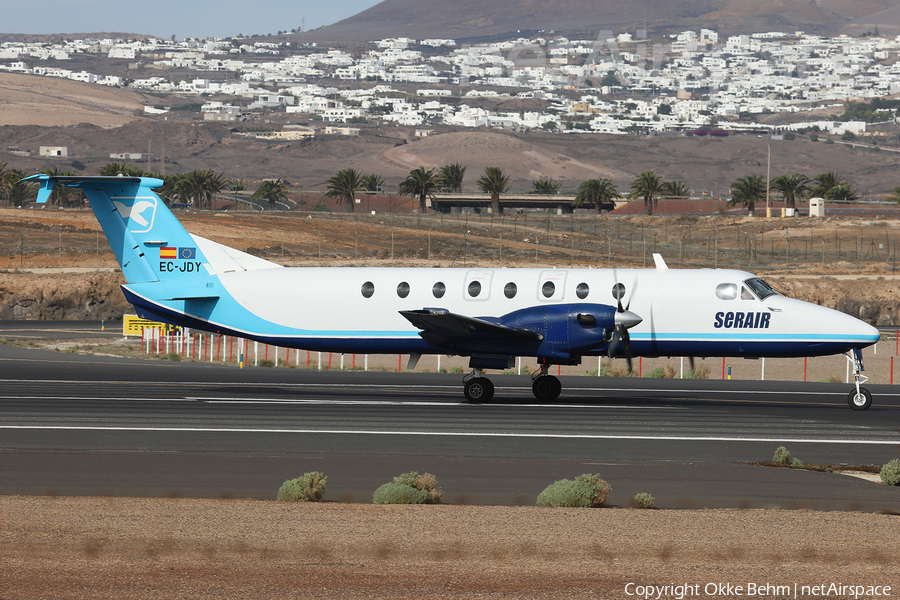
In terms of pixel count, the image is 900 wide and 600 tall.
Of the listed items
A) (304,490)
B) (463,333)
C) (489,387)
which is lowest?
(489,387)

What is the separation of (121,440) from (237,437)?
220 cm

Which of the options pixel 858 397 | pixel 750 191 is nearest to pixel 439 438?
pixel 858 397

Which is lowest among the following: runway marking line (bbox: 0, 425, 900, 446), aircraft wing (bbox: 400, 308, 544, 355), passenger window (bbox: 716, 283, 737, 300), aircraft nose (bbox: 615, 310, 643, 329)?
runway marking line (bbox: 0, 425, 900, 446)

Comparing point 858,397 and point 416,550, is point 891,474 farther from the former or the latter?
point 858,397

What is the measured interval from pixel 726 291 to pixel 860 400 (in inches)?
166

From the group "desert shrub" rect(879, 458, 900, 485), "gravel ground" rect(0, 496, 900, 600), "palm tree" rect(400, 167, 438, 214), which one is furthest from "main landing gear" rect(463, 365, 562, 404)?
"palm tree" rect(400, 167, 438, 214)

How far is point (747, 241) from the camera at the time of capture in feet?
319

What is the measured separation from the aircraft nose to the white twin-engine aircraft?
29 mm

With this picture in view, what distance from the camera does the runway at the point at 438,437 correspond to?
14.8 m

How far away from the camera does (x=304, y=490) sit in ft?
44.2

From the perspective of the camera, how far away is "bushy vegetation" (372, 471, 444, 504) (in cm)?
1330

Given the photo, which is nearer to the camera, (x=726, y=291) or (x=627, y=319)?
(x=627, y=319)

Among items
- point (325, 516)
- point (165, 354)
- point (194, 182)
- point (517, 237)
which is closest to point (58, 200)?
point (194, 182)

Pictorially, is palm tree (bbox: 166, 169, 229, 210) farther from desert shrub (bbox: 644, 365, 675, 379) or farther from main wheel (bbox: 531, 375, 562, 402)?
main wheel (bbox: 531, 375, 562, 402)
